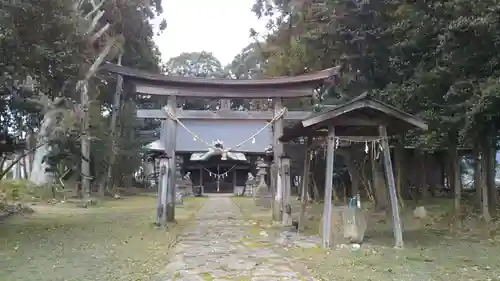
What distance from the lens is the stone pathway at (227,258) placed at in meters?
6.55

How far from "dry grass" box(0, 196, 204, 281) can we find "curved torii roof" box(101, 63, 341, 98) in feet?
12.8

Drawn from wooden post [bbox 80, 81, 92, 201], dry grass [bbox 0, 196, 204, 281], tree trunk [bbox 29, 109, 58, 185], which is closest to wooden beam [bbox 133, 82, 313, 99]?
dry grass [bbox 0, 196, 204, 281]

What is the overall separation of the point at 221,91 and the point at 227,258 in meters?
6.57

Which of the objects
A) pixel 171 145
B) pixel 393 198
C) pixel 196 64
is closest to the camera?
pixel 393 198

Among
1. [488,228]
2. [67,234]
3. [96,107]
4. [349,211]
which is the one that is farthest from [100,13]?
[488,228]

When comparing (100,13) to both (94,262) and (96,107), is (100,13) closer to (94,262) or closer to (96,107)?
(96,107)

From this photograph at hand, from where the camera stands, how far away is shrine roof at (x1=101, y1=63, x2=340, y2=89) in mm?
12625

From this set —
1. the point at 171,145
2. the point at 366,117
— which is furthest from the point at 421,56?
the point at 171,145

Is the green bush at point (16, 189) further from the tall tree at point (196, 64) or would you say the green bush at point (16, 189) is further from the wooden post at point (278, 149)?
the tall tree at point (196, 64)

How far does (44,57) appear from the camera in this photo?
933cm

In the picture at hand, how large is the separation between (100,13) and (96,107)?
5.81 metres

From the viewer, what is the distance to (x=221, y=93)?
13.5 metres

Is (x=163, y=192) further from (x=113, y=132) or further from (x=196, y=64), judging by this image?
(x=196, y=64)

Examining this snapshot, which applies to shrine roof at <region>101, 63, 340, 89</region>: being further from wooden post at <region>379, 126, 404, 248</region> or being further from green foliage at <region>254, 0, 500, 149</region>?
wooden post at <region>379, 126, 404, 248</region>
